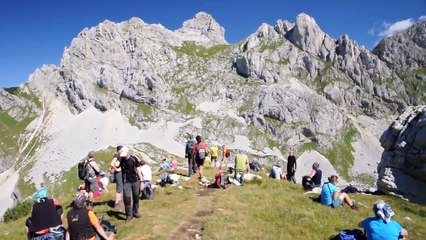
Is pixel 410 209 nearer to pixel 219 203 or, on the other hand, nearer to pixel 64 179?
pixel 219 203

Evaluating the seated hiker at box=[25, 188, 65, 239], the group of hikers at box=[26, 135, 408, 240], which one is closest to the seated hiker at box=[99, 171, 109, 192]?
the group of hikers at box=[26, 135, 408, 240]

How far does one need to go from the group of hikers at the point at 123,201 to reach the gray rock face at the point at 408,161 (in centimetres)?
779

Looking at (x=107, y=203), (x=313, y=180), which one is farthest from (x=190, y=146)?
(x=313, y=180)

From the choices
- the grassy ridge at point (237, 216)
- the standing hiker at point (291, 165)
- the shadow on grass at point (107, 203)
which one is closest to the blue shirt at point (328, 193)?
the grassy ridge at point (237, 216)

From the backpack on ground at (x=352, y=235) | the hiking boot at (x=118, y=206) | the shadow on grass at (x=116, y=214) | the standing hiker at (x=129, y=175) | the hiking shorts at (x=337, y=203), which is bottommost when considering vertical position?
the backpack on ground at (x=352, y=235)

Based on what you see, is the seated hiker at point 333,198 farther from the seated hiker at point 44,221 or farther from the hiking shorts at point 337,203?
the seated hiker at point 44,221

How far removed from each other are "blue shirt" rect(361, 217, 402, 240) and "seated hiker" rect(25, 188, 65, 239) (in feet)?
34.9

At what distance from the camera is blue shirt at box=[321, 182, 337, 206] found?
21.2 metres

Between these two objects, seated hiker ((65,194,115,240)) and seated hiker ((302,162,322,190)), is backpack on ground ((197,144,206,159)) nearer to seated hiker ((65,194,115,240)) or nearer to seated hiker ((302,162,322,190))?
seated hiker ((302,162,322,190))

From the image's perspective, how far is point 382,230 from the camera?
1196 cm

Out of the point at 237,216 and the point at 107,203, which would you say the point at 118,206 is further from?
the point at 237,216

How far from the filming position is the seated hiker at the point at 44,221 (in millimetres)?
11500

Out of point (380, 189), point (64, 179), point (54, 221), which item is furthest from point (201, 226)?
point (64, 179)

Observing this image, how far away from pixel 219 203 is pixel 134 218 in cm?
585
